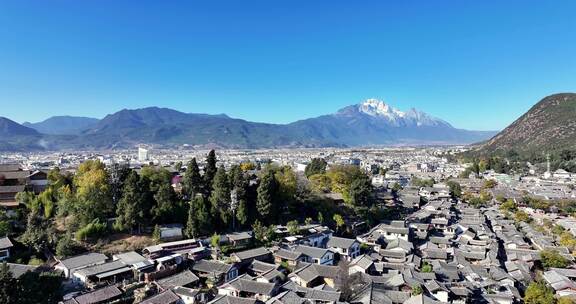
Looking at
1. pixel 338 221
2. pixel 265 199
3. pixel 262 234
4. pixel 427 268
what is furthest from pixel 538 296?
pixel 265 199

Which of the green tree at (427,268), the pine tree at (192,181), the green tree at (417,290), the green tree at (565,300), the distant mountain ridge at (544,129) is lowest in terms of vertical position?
the green tree at (565,300)

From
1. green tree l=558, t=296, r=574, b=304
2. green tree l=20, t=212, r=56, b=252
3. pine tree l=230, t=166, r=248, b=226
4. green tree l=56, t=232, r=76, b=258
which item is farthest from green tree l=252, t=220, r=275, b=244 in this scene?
green tree l=558, t=296, r=574, b=304

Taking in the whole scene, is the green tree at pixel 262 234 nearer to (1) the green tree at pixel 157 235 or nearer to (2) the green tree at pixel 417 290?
(1) the green tree at pixel 157 235

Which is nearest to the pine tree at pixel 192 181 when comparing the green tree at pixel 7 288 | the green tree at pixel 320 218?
the green tree at pixel 320 218

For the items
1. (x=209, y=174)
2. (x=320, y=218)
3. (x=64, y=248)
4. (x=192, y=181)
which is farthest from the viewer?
(x=320, y=218)

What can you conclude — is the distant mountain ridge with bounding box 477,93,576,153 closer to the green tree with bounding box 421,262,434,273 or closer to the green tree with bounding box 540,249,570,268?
the green tree with bounding box 540,249,570,268

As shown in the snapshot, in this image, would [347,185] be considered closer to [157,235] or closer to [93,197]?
[157,235]
